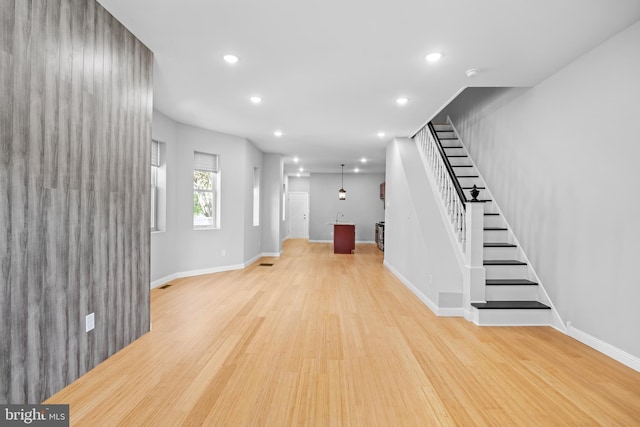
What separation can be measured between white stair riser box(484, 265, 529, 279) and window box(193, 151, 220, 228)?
486cm

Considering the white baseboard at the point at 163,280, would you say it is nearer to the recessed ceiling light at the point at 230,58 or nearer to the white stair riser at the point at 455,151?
the recessed ceiling light at the point at 230,58

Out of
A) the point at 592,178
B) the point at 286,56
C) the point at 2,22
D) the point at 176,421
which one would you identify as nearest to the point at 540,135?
the point at 592,178

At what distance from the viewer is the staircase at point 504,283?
11.2ft

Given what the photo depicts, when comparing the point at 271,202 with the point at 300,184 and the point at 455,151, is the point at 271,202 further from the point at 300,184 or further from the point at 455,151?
the point at 300,184

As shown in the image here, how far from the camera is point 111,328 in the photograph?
252cm

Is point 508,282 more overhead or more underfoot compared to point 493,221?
more underfoot

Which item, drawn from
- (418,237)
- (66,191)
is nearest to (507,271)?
(418,237)

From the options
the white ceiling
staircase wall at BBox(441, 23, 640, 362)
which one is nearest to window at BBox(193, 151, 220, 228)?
the white ceiling

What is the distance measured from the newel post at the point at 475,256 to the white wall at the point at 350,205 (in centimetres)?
848

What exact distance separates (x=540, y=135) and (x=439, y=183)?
1.60m

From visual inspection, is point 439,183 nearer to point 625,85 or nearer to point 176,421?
point 625,85

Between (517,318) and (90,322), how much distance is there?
13.7 feet

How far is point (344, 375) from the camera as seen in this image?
231cm

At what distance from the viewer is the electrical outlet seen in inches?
88.2
